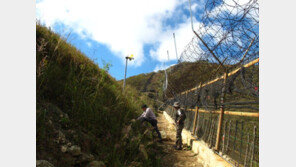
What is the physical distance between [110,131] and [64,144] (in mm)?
1036

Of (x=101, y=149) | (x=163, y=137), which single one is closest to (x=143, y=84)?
(x=163, y=137)

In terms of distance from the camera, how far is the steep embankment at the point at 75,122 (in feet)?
6.52

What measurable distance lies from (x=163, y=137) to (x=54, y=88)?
3548mm

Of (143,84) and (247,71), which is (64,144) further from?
(143,84)

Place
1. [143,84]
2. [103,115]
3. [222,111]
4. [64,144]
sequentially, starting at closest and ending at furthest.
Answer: [64,144] < [222,111] < [103,115] < [143,84]

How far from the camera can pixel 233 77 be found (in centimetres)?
259

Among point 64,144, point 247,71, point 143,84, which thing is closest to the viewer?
point 64,144

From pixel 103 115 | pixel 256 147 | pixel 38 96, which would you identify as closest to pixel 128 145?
pixel 103 115

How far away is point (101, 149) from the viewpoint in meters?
2.48

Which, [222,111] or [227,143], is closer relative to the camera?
[227,143]

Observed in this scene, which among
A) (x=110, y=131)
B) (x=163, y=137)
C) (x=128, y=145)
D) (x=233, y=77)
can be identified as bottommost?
(x=163, y=137)

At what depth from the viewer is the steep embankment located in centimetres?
199

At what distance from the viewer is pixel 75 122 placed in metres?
2.62

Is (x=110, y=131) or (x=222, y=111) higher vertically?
(x=222, y=111)
